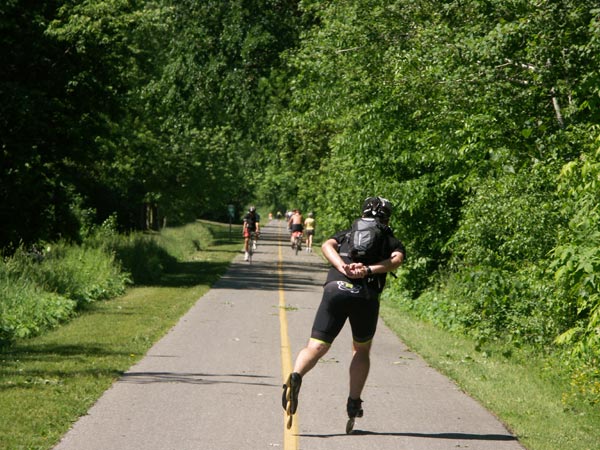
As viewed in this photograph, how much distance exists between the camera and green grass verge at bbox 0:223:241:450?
916cm

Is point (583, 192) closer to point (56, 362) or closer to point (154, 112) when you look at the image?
point (56, 362)

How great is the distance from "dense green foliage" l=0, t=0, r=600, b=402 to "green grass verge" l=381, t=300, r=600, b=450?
44 centimetres

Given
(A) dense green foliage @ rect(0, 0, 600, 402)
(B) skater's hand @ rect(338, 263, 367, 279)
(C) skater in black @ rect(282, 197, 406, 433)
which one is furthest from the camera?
(A) dense green foliage @ rect(0, 0, 600, 402)

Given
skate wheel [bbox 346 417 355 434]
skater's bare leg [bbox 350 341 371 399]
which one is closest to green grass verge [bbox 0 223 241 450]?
skate wheel [bbox 346 417 355 434]

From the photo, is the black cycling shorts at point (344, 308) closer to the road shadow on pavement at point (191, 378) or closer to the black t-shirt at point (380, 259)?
the black t-shirt at point (380, 259)

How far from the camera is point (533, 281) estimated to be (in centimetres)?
1334

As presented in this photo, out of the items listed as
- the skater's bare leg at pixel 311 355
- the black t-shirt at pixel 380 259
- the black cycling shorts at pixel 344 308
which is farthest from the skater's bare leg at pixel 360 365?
the black t-shirt at pixel 380 259

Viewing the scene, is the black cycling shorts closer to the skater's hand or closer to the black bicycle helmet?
the skater's hand

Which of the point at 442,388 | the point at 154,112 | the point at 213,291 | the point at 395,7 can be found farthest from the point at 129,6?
the point at 442,388

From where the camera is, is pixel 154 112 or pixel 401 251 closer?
pixel 401 251

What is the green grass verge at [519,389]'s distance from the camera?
9414mm

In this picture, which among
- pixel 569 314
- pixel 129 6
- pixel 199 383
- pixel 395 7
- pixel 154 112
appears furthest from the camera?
pixel 154 112

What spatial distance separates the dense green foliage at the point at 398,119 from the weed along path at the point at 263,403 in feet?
5.09

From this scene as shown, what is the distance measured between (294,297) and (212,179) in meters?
32.0
